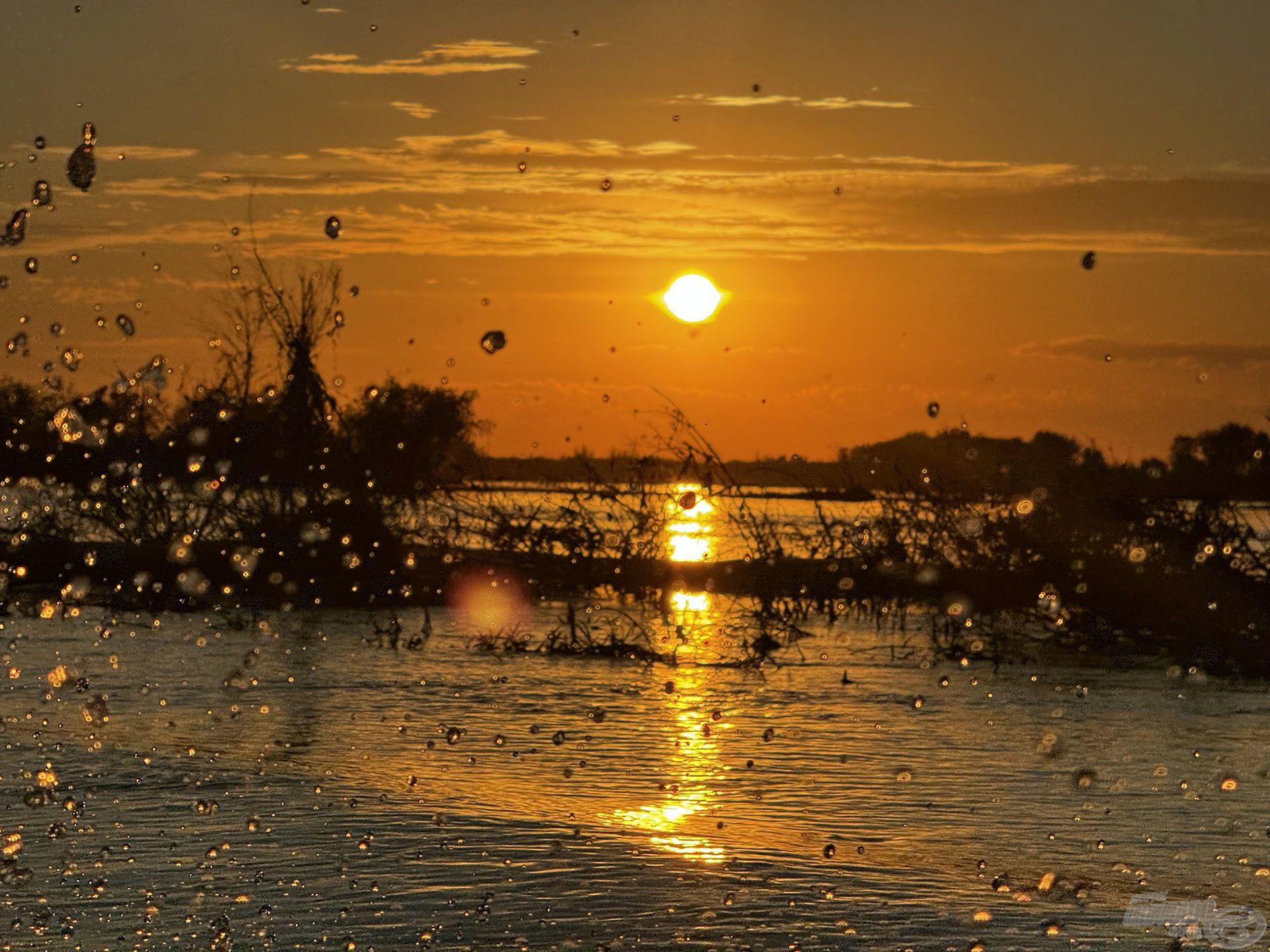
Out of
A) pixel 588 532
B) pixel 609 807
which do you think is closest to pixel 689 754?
pixel 609 807

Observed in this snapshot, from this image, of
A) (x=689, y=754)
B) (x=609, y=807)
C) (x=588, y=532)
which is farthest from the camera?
(x=588, y=532)

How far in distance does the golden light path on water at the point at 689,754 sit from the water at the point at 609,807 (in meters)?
0.04

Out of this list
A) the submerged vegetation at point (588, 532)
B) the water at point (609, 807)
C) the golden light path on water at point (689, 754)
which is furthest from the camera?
the submerged vegetation at point (588, 532)

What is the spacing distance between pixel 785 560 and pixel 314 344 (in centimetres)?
763

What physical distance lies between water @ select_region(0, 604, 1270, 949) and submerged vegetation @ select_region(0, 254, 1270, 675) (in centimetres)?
258

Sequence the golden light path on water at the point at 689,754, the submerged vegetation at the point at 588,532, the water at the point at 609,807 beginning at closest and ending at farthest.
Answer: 1. the water at the point at 609,807
2. the golden light path on water at the point at 689,754
3. the submerged vegetation at the point at 588,532

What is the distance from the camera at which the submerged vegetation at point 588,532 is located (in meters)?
18.4

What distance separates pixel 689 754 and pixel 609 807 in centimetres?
211

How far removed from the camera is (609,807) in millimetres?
9273

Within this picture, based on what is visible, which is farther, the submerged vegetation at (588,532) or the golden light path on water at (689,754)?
the submerged vegetation at (588,532)

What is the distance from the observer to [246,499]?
23.9m

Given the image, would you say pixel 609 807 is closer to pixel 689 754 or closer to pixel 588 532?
pixel 689 754

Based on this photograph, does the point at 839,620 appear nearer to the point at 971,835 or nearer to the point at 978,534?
the point at 978,534

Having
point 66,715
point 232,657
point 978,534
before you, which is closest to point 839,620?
point 978,534
